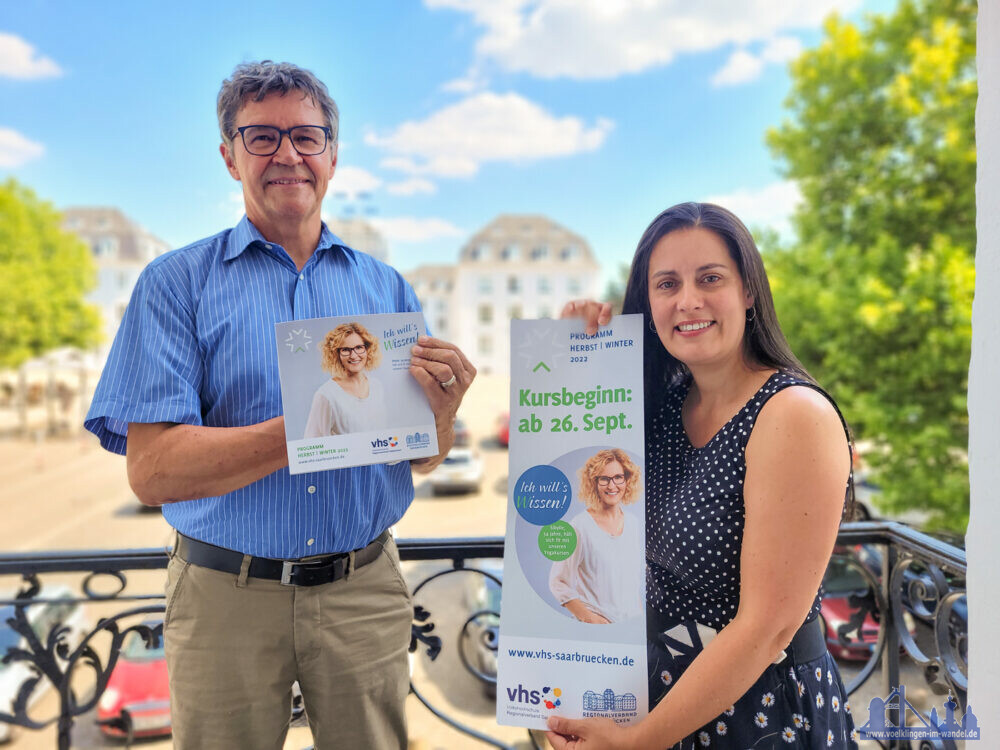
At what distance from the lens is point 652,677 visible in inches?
41.6

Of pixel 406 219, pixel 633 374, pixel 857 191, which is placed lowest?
pixel 633 374

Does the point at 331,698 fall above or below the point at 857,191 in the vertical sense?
below

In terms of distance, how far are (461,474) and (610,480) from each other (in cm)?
1882

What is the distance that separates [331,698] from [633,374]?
86 cm

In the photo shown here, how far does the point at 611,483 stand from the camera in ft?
3.23

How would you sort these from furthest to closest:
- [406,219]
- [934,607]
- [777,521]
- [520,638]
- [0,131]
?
[406,219] < [0,131] < [934,607] < [520,638] < [777,521]

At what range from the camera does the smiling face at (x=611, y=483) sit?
3.22 ft

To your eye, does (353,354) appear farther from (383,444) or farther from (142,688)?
(142,688)

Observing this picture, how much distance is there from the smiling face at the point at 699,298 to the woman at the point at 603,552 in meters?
0.21

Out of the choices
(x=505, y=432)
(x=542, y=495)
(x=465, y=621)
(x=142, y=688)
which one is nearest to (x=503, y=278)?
(x=505, y=432)

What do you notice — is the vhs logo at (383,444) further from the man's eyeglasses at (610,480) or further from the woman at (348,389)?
the man's eyeglasses at (610,480)

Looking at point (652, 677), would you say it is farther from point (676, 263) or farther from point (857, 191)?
point (857, 191)

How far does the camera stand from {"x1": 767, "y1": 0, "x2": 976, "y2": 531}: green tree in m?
7.48

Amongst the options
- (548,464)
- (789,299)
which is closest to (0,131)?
(789,299)
